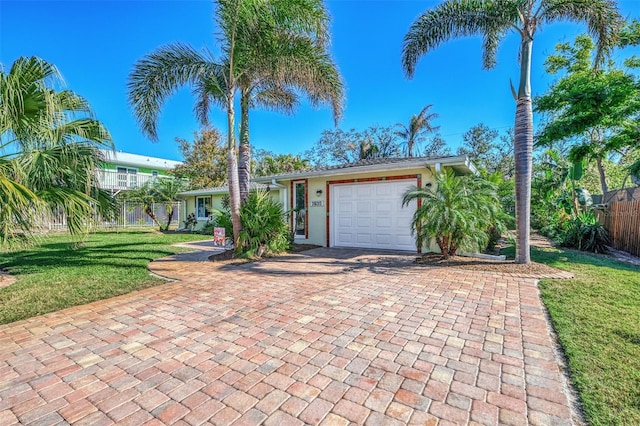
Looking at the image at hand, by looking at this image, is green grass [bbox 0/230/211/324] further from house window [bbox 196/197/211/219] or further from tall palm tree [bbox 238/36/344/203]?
house window [bbox 196/197/211/219]

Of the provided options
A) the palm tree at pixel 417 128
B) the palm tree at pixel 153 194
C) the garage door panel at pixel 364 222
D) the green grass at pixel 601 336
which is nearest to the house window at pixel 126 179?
the palm tree at pixel 153 194

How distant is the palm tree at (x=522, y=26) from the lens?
666cm

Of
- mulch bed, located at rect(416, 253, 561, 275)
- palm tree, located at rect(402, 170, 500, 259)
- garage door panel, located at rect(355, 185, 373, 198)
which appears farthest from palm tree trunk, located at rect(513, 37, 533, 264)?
garage door panel, located at rect(355, 185, 373, 198)

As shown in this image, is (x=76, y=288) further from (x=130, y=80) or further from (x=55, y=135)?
(x=130, y=80)

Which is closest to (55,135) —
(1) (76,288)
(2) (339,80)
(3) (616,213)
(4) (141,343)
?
(1) (76,288)

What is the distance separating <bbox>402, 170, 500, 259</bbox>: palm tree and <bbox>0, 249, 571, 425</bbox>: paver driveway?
2161mm

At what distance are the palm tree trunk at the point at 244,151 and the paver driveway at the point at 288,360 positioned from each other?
4465mm

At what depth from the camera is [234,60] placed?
7980 mm

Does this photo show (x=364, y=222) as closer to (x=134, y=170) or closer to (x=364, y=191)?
(x=364, y=191)

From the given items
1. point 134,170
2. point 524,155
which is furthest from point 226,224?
point 134,170

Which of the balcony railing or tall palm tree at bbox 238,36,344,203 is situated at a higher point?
tall palm tree at bbox 238,36,344,203

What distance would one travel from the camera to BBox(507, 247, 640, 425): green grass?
2117mm

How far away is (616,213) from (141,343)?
13.5 metres

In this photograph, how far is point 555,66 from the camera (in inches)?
667
